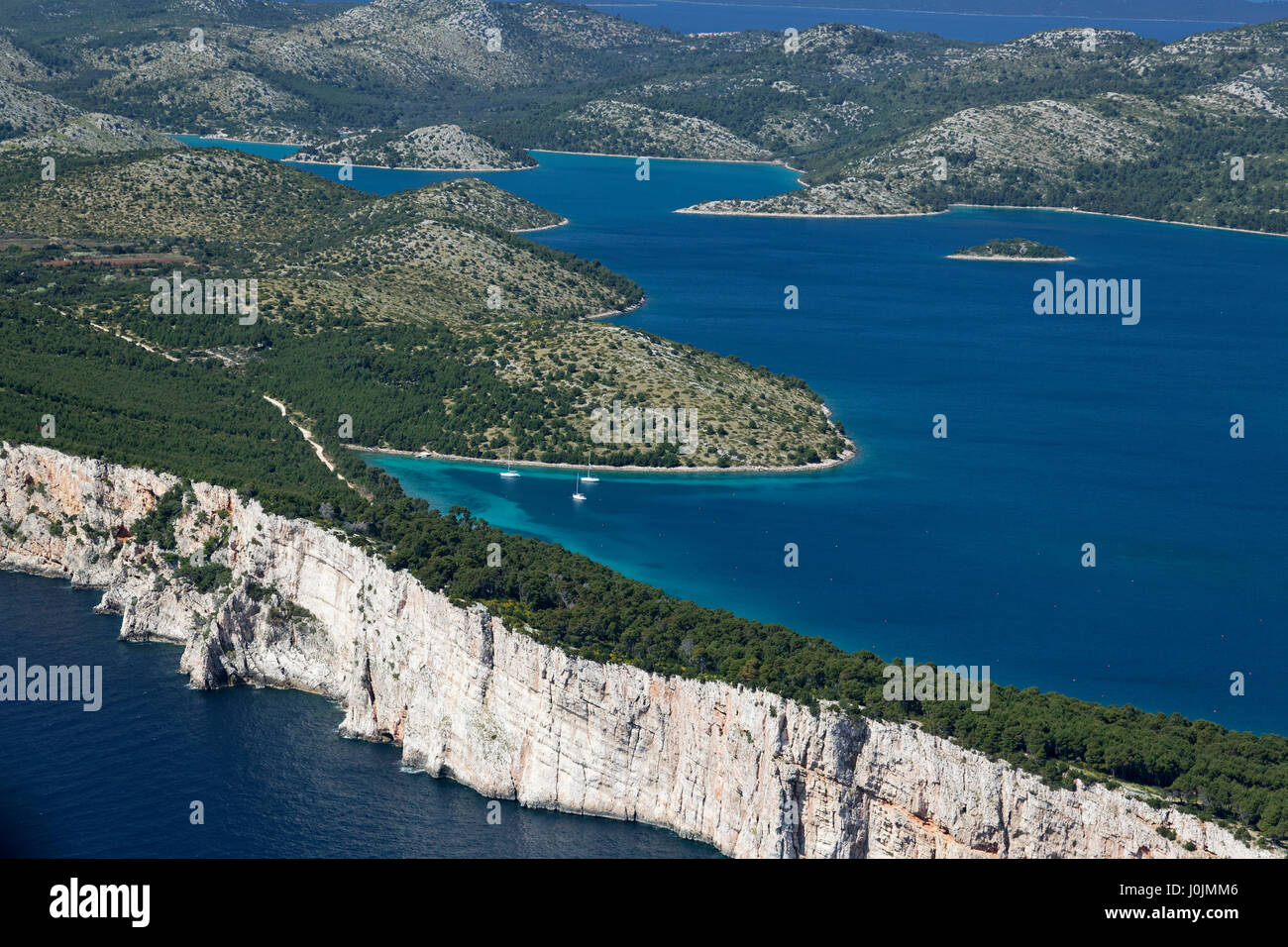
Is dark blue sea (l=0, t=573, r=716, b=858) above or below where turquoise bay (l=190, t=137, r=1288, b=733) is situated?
below

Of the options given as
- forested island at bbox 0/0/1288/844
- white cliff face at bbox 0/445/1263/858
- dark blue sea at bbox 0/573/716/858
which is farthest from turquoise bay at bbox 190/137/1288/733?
dark blue sea at bbox 0/573/716/858

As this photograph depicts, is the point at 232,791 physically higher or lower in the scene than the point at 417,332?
lower

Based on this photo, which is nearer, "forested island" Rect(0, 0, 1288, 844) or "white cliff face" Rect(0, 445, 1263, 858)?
"white cliff face" Rect(0, 445, 1263, 858)

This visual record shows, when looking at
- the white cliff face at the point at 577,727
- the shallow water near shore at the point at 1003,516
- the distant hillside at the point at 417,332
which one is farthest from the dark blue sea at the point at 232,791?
the distant hillside at the point at 417,332

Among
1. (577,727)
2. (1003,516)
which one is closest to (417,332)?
(1003,516)

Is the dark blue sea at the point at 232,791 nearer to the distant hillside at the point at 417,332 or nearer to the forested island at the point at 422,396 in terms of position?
the forested island at the point at 422,396

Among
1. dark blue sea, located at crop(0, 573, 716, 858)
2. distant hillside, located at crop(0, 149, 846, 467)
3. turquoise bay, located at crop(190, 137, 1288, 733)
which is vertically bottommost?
dark blue sea, located at crop(0, 573, 716, 858)

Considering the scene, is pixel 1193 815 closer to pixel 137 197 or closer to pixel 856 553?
pixel 856 553

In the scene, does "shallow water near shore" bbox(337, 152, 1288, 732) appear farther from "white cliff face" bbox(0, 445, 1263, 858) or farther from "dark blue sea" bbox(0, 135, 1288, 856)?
"white cliff face" bbox(0, 445, 1263, 858)

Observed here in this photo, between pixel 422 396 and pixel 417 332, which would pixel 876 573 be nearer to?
pixel 422 396
